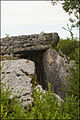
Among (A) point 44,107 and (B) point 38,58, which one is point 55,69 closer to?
(B) point 38,58

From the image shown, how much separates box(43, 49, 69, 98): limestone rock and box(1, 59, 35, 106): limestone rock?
5.26 ft

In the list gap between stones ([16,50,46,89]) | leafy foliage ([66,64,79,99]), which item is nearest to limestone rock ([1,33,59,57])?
gap between stones ([16,50,46,89])

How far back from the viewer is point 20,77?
7418 millimetres

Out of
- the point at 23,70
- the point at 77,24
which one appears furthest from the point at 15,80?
the point at 77,24

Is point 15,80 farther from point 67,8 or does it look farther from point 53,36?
point 67,8

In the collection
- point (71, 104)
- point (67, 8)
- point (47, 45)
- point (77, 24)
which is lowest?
point (71, 104)

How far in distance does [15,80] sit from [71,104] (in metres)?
2.84

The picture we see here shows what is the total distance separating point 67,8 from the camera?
12.5 metres

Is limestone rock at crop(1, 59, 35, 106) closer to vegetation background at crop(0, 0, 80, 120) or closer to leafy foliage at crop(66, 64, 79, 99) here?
vegetation background at crop(0, 0, 80, 120)

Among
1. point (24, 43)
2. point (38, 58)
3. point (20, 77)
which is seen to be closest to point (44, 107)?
point (20, 77)

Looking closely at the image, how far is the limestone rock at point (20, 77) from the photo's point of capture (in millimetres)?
6418

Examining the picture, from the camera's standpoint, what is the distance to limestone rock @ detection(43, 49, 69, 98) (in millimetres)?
9445

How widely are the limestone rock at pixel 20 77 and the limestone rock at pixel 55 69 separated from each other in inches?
63.1

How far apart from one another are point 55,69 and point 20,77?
2.75m
